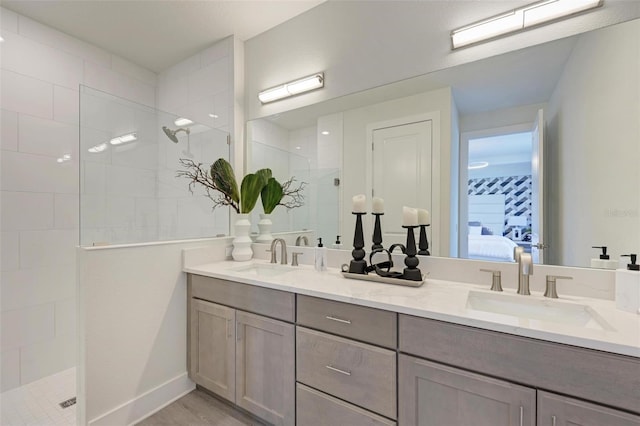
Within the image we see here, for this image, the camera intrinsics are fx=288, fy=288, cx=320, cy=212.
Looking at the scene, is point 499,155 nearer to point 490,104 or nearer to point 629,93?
point 490,104

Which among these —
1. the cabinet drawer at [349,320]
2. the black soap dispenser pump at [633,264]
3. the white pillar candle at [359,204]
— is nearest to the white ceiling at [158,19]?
the white pillar candle at [359,204]

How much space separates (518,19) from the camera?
1374 mm

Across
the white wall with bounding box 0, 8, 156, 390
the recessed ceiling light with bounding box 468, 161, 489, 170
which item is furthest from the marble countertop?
the white wall with bounding box 0, 8, 156, 390

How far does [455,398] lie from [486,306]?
444mm

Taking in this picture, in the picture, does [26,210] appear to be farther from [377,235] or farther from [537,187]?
[537,187]

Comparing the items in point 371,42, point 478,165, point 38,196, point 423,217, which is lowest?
point 423,217

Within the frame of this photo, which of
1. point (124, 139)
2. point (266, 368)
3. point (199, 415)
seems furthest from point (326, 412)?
point (124, 139)

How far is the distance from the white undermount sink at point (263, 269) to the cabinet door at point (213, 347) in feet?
0.95

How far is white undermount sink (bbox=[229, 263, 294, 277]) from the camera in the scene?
6.36ft

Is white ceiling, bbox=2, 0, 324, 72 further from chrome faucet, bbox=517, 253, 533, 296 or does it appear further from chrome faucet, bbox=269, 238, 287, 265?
chrome faucet, bbox=517, 253, 533, 296

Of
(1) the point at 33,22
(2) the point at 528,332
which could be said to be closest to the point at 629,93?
(2) the point at 528,332

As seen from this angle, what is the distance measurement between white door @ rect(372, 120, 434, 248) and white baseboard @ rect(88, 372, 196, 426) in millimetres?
1616

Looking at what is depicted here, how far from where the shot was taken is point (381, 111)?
1799 mm

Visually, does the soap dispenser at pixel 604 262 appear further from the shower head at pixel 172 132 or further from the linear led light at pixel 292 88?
the shower head at pixel 172 132
